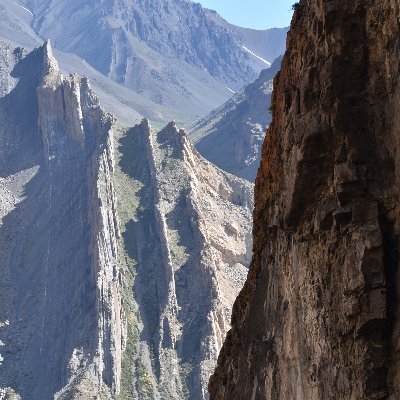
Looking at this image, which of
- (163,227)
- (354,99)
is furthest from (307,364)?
(163,227)

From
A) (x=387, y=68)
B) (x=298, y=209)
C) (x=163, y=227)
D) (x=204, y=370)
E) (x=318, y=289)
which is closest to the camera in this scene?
(x=387, y=68)

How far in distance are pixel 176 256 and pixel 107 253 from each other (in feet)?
30.4

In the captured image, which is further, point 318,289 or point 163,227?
point 163,227

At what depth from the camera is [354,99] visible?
1853 centimetres

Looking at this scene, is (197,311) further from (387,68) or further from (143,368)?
(387,68)

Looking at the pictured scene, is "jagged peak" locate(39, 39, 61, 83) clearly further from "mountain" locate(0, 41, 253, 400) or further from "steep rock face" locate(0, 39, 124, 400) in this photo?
"mountain" locate(0, 41, 253, 400)

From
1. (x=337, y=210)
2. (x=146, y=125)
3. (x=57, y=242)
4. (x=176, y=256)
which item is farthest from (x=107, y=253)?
(x=337, y=210)

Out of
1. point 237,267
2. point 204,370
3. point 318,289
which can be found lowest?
point 318,289

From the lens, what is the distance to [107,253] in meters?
124

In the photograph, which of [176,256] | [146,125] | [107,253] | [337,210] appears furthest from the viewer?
[146,125]

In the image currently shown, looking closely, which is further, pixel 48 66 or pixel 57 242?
pixel 48 66

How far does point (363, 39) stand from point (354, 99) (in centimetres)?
108

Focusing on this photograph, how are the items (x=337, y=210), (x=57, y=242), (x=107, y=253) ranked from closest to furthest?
(x=337, y=210), (x=107, y=253), (x=57, y=242)

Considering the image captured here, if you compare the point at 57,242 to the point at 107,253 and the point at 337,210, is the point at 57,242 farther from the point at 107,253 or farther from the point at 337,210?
the point at 337,210
